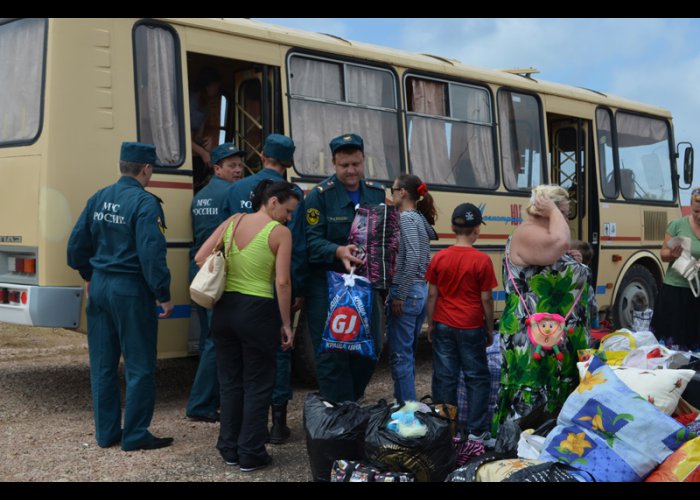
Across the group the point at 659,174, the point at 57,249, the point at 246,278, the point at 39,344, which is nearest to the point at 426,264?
the point at 246,278

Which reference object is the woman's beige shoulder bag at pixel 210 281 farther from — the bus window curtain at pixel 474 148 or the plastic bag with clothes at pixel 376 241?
the bus window curtain at pixel 474 148

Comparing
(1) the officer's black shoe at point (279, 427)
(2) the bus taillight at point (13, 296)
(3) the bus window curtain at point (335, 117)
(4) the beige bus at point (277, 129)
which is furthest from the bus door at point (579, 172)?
(2) the bus taillight at point (13, 296)

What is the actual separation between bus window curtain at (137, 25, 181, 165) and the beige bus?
0.04 feet

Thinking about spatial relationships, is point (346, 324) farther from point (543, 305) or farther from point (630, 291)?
point (630, 291)

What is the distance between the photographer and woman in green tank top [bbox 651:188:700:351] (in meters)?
6.57

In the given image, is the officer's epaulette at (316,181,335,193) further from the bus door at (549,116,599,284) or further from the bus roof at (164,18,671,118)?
the bus door at (549,116,599,284)

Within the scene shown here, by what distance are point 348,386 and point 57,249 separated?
2409 millimetres

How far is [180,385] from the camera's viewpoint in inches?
311

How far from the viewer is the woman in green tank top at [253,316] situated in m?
4.91

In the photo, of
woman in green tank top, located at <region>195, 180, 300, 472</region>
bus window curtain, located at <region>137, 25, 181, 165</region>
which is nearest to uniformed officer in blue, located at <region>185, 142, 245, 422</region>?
bus window curtain, located at <region>137, 25, 181, 165</region>

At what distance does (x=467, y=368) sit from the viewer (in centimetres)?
553

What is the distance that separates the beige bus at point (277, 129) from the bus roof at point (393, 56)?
21mm

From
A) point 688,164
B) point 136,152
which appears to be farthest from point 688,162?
point 136,152

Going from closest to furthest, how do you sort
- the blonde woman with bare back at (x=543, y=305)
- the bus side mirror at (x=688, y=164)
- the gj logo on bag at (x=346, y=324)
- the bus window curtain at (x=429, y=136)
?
the blonde woman with bare back at (x=543, y=305), the gj logo on bag at (x=346, y=324), the bus window curtain at (x=429, y=136), the bus side mirror at (x=688, y=164)
